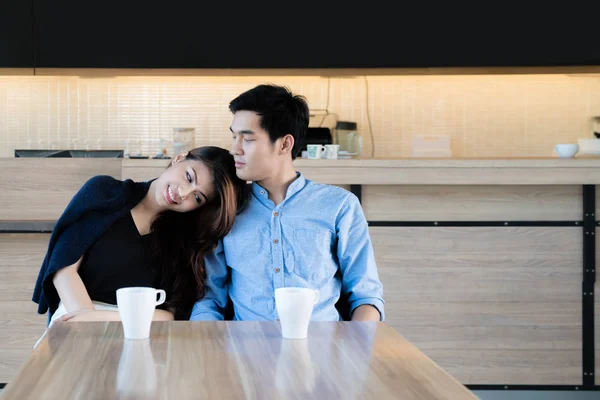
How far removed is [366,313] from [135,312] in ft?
2.57

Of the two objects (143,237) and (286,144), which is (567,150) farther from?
(143,237)

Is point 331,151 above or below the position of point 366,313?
above

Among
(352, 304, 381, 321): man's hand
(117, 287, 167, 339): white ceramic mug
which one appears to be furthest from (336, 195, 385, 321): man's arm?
(117, 287, 167, 339): white ceramic mug

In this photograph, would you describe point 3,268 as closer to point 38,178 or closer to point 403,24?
point 38,178

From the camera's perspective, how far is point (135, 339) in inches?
52.8

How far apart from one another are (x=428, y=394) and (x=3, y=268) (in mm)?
2863

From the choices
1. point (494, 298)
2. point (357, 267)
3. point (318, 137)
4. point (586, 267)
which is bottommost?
point (494, 298)

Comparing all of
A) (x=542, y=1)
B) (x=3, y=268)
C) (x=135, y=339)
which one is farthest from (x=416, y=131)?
(x=135, y=339)

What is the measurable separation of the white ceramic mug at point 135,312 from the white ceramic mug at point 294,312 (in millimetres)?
224

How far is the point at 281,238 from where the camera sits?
206cm

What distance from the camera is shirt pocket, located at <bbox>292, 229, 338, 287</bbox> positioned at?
2.05m

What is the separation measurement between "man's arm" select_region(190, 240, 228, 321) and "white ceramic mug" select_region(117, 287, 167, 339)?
0.59 m

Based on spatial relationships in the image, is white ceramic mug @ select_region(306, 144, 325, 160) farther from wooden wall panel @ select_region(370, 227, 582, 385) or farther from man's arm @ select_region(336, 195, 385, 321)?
man's arm @ select_region(336, 195, 385, 321)

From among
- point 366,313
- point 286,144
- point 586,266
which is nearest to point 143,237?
point 286,144
